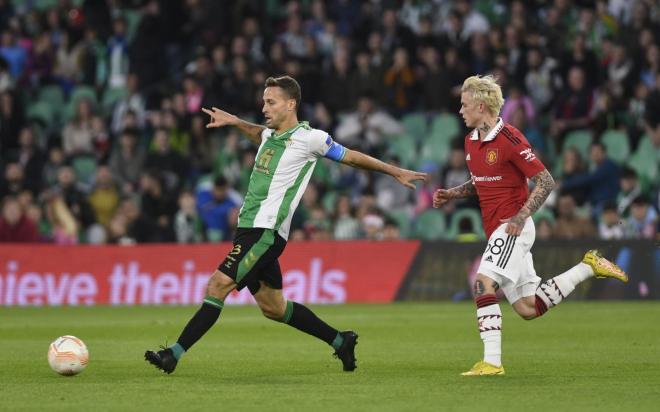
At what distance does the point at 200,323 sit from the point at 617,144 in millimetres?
14950

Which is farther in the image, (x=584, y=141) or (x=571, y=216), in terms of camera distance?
(x=584, y=141)

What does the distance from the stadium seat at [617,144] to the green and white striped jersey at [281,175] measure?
45.6 ft

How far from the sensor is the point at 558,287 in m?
11.3

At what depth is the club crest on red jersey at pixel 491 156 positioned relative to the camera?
10859 mm

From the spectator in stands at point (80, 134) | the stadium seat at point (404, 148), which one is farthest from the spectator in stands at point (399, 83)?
the spectator in stands at point (80, 134)

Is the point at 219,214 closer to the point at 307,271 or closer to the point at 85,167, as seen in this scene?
the point at 307,271

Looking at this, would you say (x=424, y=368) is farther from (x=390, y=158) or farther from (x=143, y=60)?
(x=143, y=60)

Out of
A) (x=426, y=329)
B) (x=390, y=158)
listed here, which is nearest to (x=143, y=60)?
(x=390, y=158)

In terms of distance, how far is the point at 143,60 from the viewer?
88.0 feet

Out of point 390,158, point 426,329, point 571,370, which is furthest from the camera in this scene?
point 390,158

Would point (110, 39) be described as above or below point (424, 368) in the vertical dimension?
above

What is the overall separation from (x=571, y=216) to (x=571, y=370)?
11.6 metres

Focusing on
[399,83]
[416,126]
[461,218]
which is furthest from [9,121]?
[461,218]

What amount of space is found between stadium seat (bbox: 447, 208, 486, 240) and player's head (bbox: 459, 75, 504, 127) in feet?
41.0
